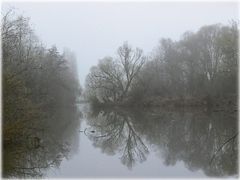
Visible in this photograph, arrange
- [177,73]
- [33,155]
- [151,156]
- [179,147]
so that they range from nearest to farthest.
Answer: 1. [33,155]
2. [151,156]
3. [179,147]
4. [177,73]

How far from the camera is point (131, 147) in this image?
1481 cm

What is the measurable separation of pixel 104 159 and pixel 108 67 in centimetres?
4339

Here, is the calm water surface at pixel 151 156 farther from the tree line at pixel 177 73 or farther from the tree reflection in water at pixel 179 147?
the tree line at pixel 177 73

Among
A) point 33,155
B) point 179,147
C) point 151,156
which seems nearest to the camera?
point 33,155

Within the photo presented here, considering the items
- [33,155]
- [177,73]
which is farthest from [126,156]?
[177,73]

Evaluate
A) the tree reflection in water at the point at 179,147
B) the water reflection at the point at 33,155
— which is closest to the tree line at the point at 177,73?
the tree reflection in water at the point at 179,147

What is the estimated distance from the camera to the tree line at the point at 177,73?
39.2 meters

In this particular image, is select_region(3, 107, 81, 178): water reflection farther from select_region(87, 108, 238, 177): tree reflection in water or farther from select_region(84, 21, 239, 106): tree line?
select_region(84, 21, 239, 106): tree line

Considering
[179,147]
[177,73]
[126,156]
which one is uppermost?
[177,73]

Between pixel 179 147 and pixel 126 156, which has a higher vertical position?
pixel 179 147

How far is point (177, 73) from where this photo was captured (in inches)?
1960

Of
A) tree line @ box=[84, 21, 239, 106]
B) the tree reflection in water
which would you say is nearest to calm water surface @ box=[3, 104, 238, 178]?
the tree reflection in water

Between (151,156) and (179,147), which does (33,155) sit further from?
(179,147)

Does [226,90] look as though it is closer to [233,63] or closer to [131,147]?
[233,63]
